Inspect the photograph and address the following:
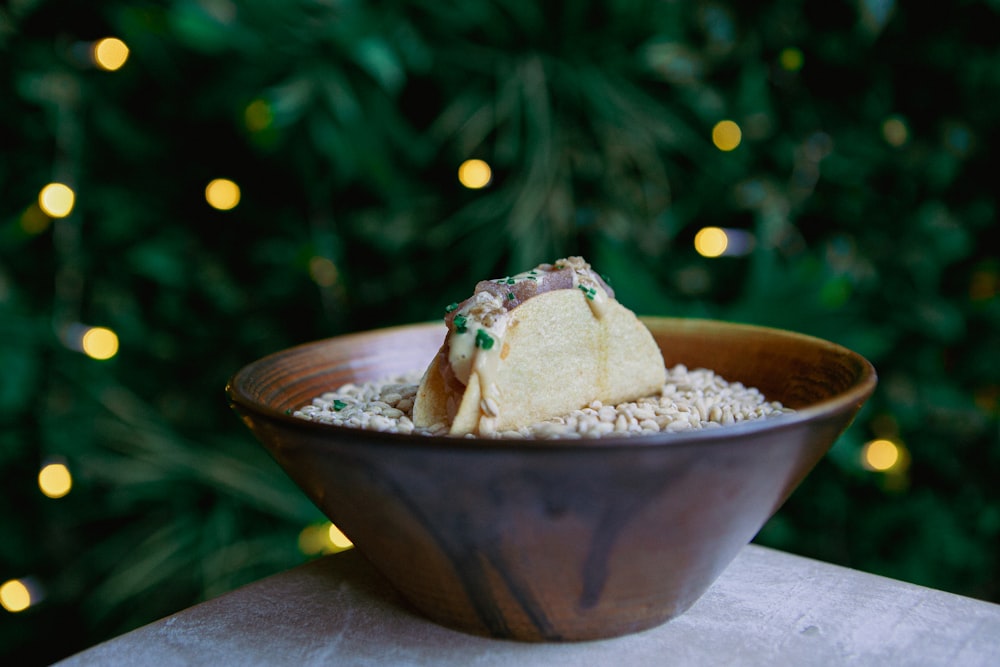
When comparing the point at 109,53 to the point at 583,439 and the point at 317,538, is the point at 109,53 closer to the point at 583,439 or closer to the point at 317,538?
the point at 317,538

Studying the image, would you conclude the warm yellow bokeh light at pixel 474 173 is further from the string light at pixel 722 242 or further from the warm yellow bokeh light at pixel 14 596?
the warm yellow bokeh light at pixel 14 596

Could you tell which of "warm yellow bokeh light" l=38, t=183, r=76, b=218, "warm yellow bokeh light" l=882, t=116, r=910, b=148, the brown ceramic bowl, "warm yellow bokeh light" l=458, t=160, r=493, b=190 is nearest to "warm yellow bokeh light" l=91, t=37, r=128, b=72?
"warm yellow bokeh light" l=38, t=183, r=76, b=218

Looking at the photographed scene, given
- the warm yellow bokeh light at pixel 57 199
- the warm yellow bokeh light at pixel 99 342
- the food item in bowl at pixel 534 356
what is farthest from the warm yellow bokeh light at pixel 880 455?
the warm yellow bokeh light at pixel 57 199

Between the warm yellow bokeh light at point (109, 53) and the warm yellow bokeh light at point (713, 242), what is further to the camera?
the warm yellow bokeh light at point (713, 242)

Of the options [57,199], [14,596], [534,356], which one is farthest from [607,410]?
[14,596]

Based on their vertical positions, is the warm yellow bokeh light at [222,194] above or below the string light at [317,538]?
above

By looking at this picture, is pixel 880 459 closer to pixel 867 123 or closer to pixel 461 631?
pixel 867 123
